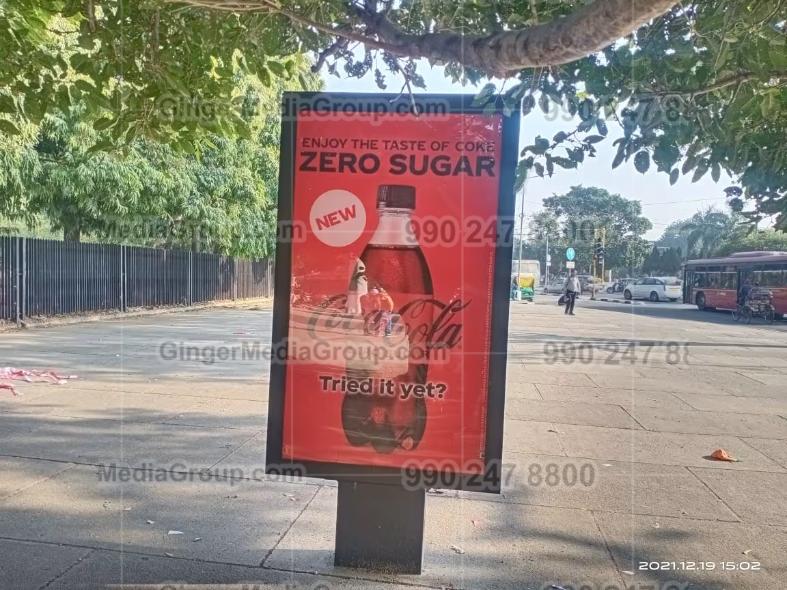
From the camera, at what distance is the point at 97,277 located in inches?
679

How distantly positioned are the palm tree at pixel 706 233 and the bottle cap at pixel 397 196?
2144 inches

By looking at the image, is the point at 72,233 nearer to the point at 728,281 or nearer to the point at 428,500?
the point at 428,500

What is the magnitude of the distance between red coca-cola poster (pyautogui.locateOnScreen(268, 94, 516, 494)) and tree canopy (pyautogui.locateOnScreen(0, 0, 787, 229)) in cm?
51

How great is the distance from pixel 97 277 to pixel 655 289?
128ft

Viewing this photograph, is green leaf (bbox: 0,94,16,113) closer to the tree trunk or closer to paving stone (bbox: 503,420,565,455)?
paving stone (bbox: 503,420,565,455)

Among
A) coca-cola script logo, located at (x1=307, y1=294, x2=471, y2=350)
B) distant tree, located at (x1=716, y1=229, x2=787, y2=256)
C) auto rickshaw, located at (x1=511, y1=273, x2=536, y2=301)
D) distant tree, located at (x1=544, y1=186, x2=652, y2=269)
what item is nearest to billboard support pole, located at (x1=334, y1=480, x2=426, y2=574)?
coca-cola script logo, located at (x1=307, y1=294, x2=471, y2=350)

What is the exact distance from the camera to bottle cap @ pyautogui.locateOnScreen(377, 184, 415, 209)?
10.4 feet

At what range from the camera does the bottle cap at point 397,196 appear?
3.17 meters

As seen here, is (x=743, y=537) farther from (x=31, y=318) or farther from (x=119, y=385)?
(x=31, y=318)

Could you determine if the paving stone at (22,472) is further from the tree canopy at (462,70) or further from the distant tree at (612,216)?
the distant tree at (612,216)

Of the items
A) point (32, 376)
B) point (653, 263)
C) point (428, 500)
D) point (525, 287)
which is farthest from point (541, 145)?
point (653, 263)

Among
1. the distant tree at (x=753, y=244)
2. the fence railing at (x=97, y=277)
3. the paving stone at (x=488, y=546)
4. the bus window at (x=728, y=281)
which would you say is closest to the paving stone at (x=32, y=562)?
the paving stone at (x=488, y=546)

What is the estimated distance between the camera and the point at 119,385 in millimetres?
7902

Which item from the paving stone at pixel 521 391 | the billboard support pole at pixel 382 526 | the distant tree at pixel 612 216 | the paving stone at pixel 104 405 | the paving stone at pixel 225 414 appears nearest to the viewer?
the billboard support pole at pixel 382 526
